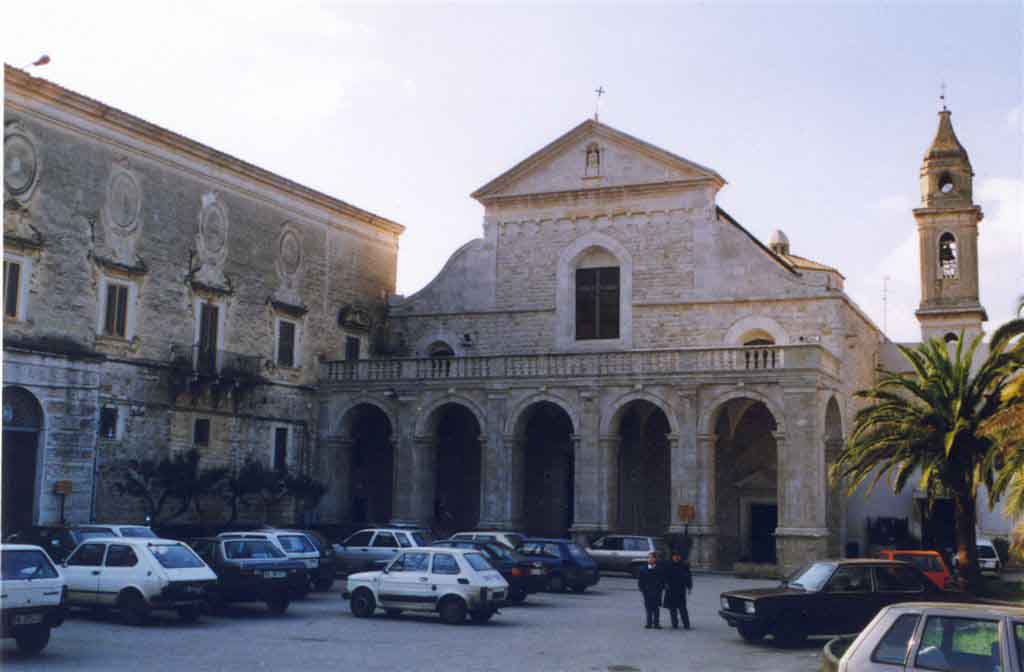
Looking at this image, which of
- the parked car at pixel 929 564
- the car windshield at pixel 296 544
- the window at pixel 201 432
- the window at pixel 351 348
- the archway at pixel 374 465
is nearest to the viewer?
the car windshield at pixel 296 544

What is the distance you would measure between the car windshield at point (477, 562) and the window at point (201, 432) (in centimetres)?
1458

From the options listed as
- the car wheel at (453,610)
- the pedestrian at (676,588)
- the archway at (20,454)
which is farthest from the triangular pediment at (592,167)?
the car wheel at (453,610)

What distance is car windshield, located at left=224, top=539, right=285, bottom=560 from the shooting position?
1875cm

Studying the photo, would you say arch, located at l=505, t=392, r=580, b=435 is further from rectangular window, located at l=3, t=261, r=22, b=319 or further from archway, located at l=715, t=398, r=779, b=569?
rectangular window, located at l=3, t=261, r=22, b=319

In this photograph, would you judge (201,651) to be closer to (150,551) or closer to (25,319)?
(150,551)

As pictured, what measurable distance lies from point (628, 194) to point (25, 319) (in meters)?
19.1

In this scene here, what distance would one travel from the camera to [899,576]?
16438mm

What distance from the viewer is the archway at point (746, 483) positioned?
3366 centimetres

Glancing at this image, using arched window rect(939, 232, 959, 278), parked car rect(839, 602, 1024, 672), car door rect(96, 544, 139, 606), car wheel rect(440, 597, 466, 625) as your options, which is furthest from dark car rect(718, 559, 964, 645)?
arched window rect(939, 232, 959, 278)

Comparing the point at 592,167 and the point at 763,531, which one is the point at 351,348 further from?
the point at 763,531

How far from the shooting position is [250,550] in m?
19.0

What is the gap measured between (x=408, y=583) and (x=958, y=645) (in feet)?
38.4

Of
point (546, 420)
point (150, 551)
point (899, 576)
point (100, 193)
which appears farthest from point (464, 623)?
point (546, 420)

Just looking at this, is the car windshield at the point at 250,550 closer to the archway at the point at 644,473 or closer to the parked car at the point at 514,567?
the parked car at the point at 514,567
